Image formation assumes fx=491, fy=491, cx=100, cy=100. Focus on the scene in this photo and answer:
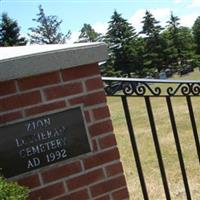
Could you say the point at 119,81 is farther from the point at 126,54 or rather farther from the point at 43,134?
the point at 126,54

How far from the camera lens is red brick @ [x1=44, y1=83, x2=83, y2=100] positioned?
3.36 m

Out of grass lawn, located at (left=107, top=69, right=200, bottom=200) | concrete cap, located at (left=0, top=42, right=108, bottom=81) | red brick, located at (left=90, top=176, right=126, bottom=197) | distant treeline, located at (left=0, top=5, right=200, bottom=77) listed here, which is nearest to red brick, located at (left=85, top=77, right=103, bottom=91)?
concrete cap, located at (left=0, top=42, right=108, bottom=81)

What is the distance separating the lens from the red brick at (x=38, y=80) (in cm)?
327

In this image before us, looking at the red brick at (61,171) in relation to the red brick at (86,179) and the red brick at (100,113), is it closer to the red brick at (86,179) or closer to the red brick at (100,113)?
the red brick at (86,179)

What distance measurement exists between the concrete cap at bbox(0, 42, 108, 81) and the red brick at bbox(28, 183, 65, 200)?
2.61 ft

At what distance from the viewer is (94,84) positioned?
3.51 metres

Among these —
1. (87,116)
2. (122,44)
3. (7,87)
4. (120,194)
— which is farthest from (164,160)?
(122,44)

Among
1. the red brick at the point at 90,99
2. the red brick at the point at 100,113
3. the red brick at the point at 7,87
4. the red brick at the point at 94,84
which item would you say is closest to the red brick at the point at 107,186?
the red brick at the point at 100,113

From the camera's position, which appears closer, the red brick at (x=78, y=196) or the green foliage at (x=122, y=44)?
the red brick at (x=78, y=196)

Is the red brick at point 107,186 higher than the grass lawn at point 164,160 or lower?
higher

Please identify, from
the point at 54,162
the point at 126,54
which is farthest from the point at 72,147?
the point at 126,54

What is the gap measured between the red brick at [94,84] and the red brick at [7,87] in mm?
531

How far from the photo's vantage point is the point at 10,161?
127 inches

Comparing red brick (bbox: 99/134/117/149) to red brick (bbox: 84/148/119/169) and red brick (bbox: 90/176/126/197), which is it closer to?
red brick (bbox: 84/148/119/169)
